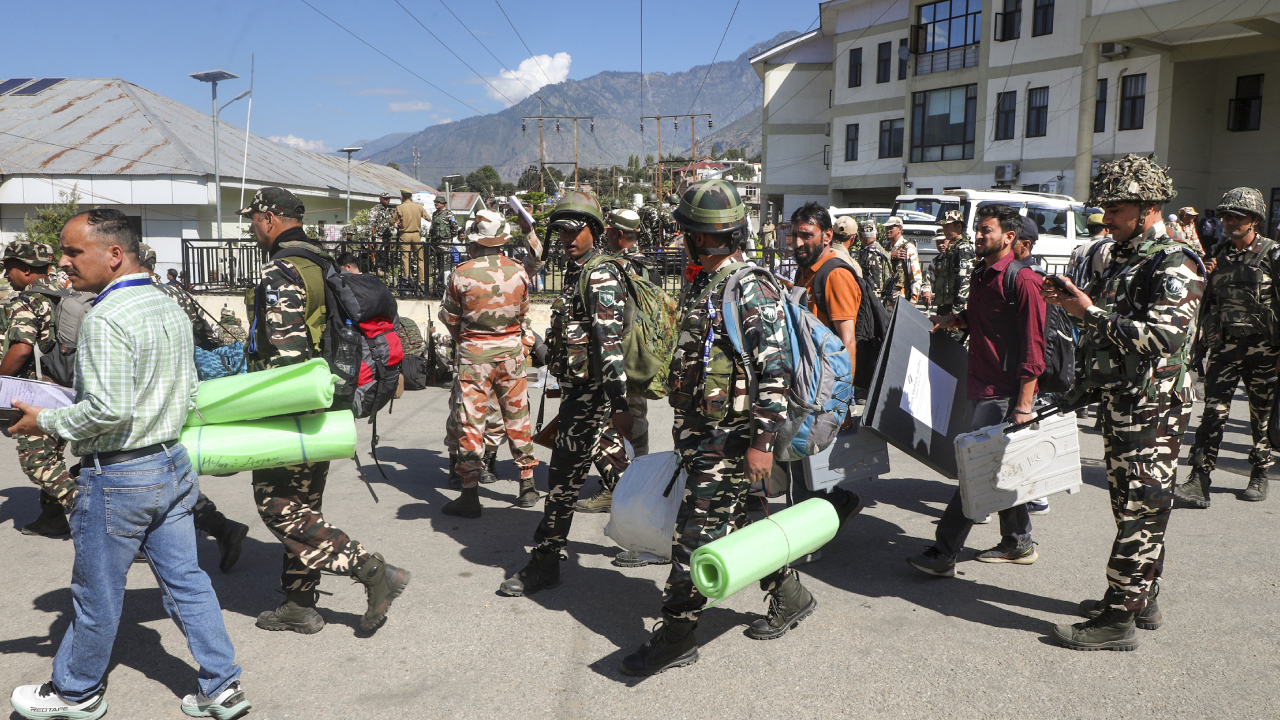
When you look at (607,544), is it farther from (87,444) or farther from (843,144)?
(843,144)

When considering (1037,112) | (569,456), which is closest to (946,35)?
(1037,112)

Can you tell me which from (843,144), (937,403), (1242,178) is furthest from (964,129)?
(937,403)

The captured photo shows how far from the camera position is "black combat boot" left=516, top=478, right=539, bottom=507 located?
5957 mm

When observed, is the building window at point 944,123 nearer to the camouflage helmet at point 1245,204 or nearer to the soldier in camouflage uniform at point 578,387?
the camouflage helmet at point 1245,204

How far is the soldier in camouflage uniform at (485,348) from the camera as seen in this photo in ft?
18.8

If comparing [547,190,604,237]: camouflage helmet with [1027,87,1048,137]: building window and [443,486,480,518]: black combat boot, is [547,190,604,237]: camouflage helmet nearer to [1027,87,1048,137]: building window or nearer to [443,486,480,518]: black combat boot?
[443,486,480,518]: black combat boot

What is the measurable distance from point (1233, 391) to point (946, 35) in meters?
28.5

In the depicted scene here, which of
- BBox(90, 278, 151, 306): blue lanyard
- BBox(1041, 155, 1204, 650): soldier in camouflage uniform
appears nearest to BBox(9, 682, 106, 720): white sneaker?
BBox(90, 278, 151, 306): blue lanyard

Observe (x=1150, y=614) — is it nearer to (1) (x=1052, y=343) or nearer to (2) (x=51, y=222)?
(1) (x=1052, y=343)

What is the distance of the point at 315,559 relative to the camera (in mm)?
3746

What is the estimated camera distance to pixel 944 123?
31.0m

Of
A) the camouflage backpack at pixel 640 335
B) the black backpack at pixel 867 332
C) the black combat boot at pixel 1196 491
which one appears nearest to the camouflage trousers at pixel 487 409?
the camouflage backpack at pixel 640 335

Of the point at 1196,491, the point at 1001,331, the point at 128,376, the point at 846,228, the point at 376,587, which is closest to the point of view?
the point at 128,376

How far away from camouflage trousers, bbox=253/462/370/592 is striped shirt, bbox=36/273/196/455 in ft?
2.30
